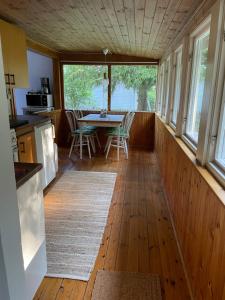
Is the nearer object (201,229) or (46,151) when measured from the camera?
(201,229)

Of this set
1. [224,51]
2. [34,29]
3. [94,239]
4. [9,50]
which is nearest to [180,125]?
[224,51]

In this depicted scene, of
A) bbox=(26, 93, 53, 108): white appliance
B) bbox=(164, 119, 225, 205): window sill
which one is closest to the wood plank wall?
bbox=(164, 119, 225, 205): window sill

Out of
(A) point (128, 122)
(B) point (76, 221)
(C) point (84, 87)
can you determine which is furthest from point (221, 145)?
(C) point (84, 87)

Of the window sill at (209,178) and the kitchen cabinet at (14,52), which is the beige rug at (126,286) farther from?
the kitchen cabinet at (14,52)

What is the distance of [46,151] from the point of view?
3.17 m

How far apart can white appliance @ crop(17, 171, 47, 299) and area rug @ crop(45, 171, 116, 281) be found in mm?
254

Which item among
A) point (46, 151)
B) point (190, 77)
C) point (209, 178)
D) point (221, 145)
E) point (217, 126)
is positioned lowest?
point (46, 151)

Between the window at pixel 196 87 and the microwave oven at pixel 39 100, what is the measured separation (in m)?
4.07

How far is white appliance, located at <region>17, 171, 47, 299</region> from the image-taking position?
1358 mm

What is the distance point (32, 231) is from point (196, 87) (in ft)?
6.45

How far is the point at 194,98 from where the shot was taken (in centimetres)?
236

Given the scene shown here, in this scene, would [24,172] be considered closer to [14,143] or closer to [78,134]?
[14,143]

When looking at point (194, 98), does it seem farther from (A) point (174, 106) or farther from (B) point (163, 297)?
(B) point (163, 297)

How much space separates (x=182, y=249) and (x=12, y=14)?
10.2 feet
